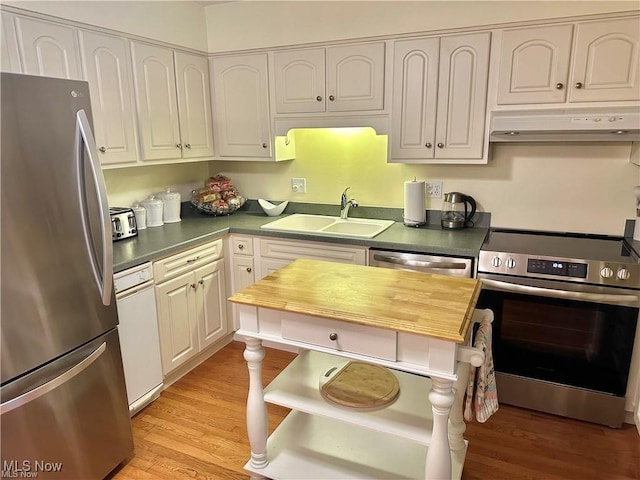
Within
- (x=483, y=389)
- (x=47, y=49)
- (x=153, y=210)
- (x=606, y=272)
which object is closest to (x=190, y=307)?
(x=153, y=210)

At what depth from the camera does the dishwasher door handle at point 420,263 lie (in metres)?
2.47

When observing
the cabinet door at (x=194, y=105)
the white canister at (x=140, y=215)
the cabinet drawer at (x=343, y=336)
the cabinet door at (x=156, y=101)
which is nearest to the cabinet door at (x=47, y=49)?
the cabinet door at (x=156, y=101)

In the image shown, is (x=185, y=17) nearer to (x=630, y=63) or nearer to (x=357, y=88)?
(x=357, y=88)

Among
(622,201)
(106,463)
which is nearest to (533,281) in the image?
(622,201)

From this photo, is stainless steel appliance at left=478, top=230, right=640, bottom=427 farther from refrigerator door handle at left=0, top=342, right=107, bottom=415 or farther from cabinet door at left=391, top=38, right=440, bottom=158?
refrigerator door handle at left=0, top=342, right=107, bottom=415

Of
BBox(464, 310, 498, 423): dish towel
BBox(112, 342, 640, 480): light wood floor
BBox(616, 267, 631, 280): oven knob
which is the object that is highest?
BBox(616, 267, 631, 280): oven knob

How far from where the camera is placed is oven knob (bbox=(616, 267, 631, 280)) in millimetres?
2156

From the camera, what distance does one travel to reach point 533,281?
2.32 m

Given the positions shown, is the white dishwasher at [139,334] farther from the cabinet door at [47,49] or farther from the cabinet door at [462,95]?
the cabinet door at [462,95]

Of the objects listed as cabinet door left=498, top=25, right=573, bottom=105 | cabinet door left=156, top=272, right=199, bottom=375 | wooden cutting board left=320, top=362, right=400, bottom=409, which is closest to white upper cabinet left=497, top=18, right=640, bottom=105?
cabinet door left=498, top=25, right=573, bottom=105

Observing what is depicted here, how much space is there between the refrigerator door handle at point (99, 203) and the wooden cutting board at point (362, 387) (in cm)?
104

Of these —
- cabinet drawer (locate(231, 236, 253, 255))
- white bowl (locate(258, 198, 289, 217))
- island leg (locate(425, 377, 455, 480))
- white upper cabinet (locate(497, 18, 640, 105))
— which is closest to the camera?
island leg (locate(425, 377, 455, 480))

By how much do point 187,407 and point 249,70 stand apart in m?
2.28

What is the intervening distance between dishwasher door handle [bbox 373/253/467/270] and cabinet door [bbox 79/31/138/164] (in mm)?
1661
